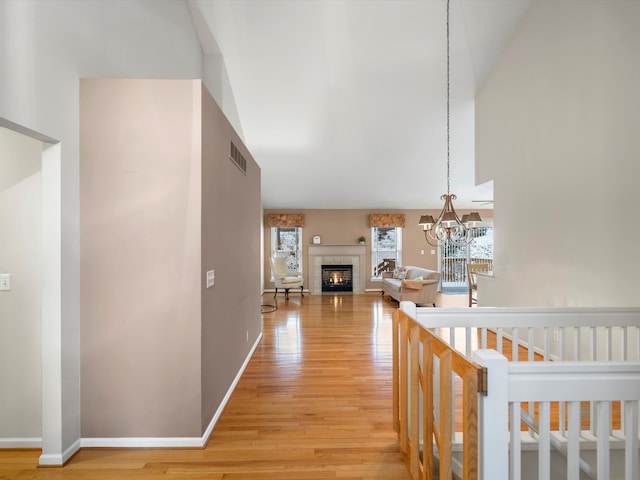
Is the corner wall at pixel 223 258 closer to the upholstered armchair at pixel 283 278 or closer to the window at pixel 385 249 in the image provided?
the upholstered armchair at pixel 283 278

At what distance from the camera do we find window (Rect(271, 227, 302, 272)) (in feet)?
31.5

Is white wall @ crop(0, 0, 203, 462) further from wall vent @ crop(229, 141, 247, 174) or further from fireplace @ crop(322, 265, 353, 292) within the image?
fireplace @ crop(322, 265, 353, 292)

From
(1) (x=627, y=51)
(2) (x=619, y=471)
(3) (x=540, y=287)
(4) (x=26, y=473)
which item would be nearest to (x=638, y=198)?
(1) (x=627, y=51)

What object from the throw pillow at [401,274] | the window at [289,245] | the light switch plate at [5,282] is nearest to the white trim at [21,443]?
the light switch plate at [5,282]

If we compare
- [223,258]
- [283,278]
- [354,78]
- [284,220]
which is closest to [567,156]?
[354,78]

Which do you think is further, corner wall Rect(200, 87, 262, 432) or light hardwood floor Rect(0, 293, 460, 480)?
corner wall Rect(200, 87, 262, 432)

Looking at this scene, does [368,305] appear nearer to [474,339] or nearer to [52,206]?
[474,339]

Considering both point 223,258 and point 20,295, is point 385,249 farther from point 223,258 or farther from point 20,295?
point 20,295

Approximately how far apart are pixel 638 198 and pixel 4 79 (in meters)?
4.09

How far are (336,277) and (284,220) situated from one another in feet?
6.96

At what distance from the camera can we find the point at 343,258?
9438mm

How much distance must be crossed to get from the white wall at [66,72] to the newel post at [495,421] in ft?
7.43

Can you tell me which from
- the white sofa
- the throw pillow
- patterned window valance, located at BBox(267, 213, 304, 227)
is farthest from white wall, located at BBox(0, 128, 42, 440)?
patterned window valance, located at BBox(267, 213, 304, 227)

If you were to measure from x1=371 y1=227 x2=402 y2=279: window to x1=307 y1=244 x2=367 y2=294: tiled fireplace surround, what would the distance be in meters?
0.42
